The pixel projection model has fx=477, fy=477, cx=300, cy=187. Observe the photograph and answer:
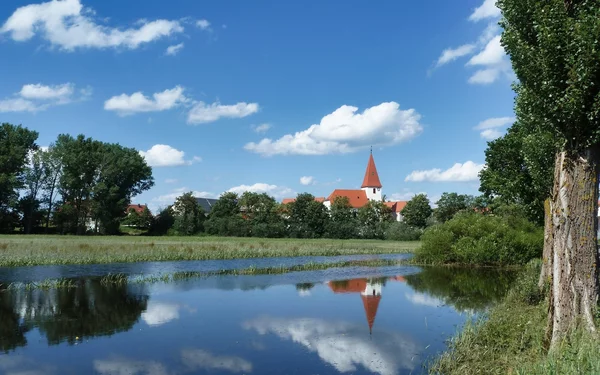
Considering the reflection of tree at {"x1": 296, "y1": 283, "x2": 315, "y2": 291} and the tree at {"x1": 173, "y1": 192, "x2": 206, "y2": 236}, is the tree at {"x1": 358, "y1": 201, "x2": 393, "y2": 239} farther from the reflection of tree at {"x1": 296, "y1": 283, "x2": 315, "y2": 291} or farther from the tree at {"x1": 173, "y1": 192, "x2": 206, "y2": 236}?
the reflection of tree at {"x1": 296, "y1": 283, "x2": 315, "y2": 291}

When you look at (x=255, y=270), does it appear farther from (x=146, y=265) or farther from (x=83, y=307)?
(x=83, y=307)

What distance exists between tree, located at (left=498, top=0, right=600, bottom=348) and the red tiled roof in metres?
16.3

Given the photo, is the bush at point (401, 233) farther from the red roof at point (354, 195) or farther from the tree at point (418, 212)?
the red roof at point (354, 195)

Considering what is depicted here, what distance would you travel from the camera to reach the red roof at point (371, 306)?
17922 mm

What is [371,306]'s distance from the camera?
2103cm

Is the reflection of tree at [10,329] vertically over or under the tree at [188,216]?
under

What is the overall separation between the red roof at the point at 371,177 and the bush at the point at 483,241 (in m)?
110

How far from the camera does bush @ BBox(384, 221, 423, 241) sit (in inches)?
3533

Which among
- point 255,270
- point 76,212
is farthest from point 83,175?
point 255,270

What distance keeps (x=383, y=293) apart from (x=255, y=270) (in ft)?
39.5

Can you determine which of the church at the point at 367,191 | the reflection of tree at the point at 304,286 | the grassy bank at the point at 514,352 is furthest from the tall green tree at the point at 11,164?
the church at the point at 367,191

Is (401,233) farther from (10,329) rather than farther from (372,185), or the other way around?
(10,329)

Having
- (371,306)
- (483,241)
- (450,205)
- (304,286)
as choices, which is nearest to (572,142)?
(371,306)

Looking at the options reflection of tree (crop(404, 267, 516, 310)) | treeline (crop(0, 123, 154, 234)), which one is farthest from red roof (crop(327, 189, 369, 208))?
reflection of tree (crop(404, 267, 516, 310))
